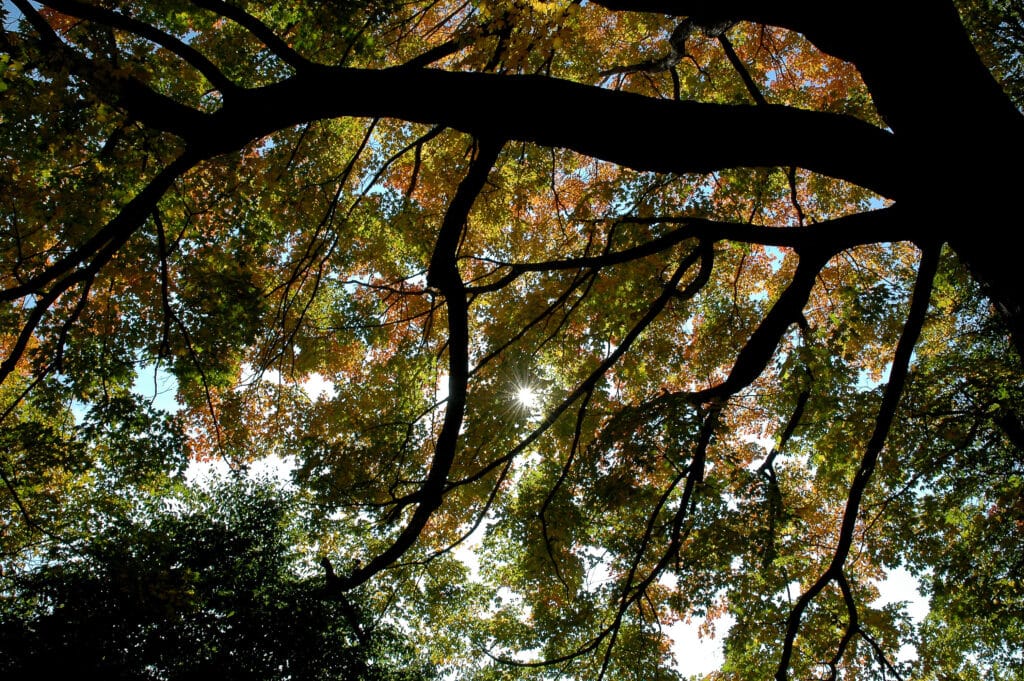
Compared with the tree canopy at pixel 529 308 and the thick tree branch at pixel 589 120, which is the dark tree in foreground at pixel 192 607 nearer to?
the tree canopy at pixel 529 308

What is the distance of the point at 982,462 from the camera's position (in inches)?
247

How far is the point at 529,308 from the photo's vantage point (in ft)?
22.2

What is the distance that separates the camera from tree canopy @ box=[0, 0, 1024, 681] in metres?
2.26

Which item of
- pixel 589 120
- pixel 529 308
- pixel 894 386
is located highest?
pixel 529 308

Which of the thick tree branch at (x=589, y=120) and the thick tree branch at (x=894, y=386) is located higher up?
the thick tree branch at (x=589, y=120)

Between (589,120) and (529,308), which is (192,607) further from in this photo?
→ (589,120)

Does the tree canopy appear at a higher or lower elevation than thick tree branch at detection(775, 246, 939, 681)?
higher

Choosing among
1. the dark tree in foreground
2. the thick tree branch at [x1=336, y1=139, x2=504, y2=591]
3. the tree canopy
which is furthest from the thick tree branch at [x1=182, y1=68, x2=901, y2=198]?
the dark tree in foreground

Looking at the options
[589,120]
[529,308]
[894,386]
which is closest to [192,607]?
[529,308]

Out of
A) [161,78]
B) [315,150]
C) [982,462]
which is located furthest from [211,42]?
[982,462]

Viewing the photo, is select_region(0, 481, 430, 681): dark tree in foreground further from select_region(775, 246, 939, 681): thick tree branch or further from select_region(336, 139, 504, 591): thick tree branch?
select_region(775, 246, 939, 681): thick tree branch

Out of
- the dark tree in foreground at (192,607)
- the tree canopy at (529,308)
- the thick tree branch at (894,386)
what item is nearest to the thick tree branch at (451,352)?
the tree canopy at (529,308)

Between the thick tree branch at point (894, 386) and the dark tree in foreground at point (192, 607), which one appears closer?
the thick tree branch at point (894, 386)

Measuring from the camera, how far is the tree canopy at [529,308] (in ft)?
7.43
